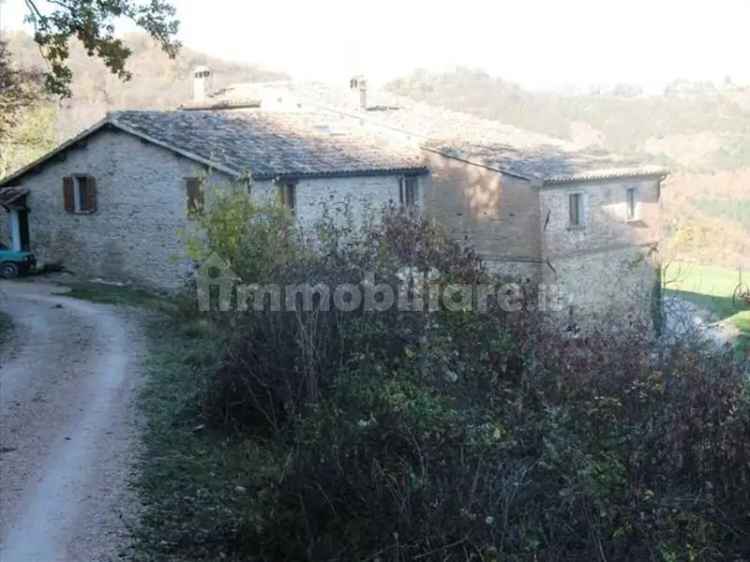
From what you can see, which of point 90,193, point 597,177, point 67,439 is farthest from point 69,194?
point 67,439

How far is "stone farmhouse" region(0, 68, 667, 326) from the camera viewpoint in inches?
987

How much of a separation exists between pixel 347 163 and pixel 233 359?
15.9 m

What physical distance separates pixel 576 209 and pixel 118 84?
160ft

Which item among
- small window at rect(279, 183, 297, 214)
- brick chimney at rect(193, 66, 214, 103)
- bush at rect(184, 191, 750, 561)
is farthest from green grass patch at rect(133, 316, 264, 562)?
brick chimney at rect(193, 66, 214, 103)

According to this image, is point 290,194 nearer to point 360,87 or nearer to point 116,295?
point 116,295

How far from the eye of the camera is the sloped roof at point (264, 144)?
2430cm

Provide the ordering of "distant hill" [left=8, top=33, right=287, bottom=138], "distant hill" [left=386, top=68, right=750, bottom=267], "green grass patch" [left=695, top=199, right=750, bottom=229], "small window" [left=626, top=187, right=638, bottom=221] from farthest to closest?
1. "distant hill" [left=8, top=33, right=287, bottom=138]
2. "green grass patch" [left=695, top=199, right=750, bottom=229]
3. "distant hill" [left=386, top=68, right=750, bottom=267]
4. "small window" [left=626, top=187, right=638, bottom=221]

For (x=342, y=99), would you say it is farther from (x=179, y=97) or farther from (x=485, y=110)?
(x=485, y=110)

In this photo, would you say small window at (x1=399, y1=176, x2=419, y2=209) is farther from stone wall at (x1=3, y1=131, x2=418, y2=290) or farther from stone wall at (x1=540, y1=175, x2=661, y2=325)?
stone wall at (x1=540, y1=175, x2=661, y2=325)

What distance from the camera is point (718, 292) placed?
105ft

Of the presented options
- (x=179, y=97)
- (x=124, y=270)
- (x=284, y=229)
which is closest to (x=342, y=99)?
(x=124, y=270)

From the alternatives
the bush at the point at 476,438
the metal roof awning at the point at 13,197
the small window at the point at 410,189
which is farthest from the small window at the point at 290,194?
the bush at the point at 476,438

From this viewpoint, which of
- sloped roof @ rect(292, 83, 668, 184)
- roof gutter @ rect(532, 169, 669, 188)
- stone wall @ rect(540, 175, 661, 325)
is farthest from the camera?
sloped roof @ rect(292, 83, 668, 184)

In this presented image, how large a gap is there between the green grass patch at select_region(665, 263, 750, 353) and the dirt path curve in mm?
15992
